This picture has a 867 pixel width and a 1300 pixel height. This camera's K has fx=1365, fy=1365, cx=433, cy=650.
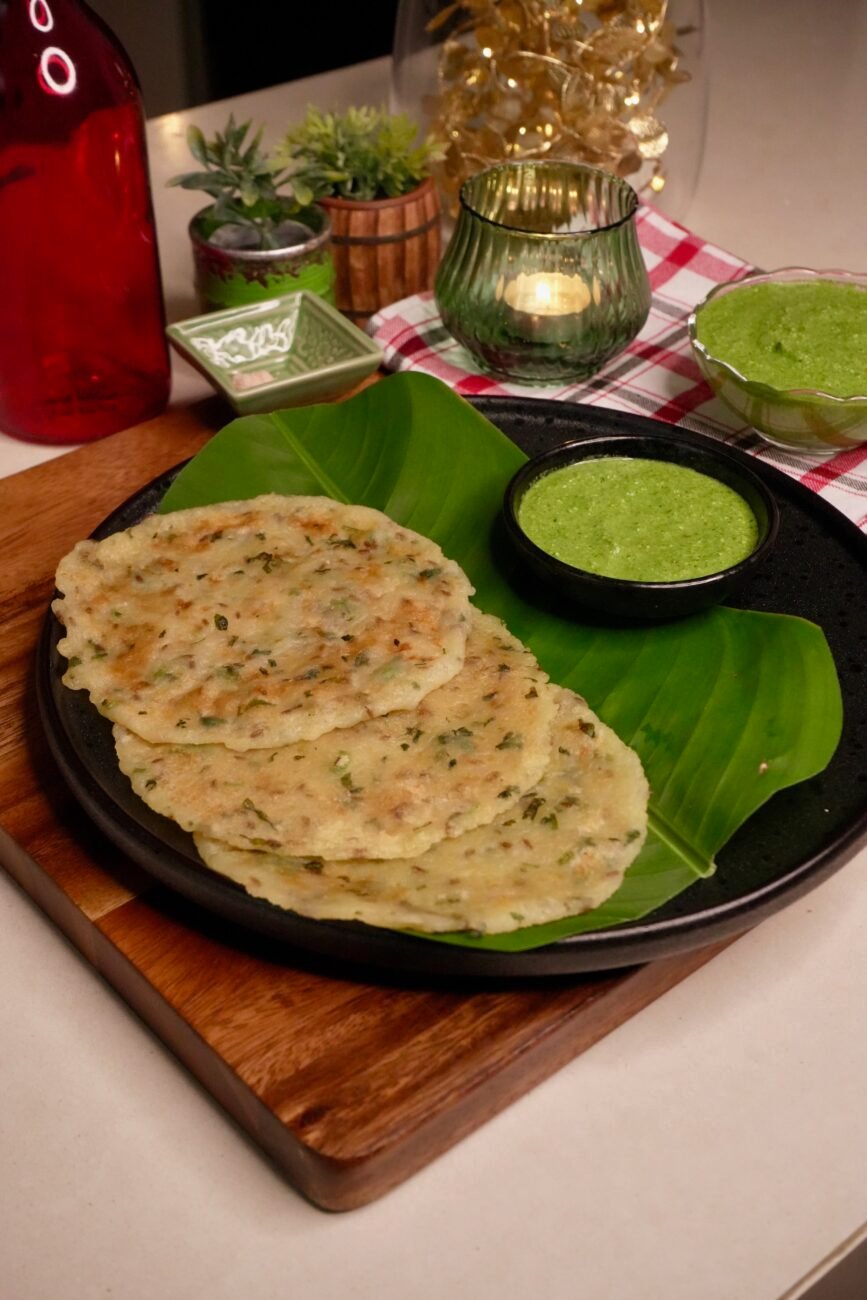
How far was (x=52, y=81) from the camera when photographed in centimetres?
229

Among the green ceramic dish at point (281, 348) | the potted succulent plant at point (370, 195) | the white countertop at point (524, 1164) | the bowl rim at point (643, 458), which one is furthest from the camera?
the potted succulent plant at point (370, 195)

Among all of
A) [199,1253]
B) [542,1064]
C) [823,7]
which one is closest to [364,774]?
[542,1064]

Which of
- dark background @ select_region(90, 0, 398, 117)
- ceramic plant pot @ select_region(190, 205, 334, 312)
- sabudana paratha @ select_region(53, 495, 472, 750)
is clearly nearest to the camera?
sabudana paratha @ select_region(53, 495, 472, 750)

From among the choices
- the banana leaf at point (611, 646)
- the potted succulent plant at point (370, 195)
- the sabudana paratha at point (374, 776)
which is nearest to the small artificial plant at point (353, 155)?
the potted succulent plant at point (370, 195)

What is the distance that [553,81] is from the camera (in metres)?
2.95

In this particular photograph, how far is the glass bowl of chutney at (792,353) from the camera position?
250cm

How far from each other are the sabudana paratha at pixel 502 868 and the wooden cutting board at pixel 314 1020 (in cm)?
11

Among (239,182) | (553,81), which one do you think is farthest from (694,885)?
(553,81)

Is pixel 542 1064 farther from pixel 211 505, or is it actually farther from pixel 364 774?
pixel 211 505

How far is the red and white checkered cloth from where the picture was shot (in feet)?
8.55

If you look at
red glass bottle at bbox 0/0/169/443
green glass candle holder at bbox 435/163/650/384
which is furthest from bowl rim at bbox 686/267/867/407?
red glass bottle at bbox 0/0/169/443

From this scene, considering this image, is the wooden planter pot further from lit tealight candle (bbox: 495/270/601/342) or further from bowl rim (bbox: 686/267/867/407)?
bowl rim (bbox: 686/267/867/407)

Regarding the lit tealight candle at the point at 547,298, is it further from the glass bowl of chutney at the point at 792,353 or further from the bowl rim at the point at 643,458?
the bowl rim at the point at 643,458

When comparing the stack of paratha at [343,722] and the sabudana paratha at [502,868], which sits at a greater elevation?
the stack of paratha at [343,722]
